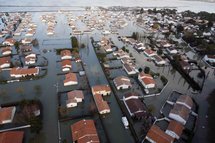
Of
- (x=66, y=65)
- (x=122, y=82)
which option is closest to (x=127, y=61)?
(x=122, y=82)

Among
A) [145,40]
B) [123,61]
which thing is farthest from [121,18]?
[123,61]

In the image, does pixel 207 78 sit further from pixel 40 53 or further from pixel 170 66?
pixel 40 53

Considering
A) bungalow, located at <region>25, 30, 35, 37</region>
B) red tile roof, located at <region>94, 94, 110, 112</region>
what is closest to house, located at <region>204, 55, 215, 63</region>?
red tile roof, located at <region>94, 94, 110, 112</region>

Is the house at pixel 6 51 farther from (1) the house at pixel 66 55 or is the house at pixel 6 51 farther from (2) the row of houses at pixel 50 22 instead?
(2) the row of houses at pixel 50 22

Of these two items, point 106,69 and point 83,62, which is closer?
point 106,69

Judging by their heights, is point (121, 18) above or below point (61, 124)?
Result: above

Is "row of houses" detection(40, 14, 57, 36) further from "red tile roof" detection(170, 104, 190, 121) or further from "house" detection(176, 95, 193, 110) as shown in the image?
"red tile roof" detection(170, 104, 190, 121)
